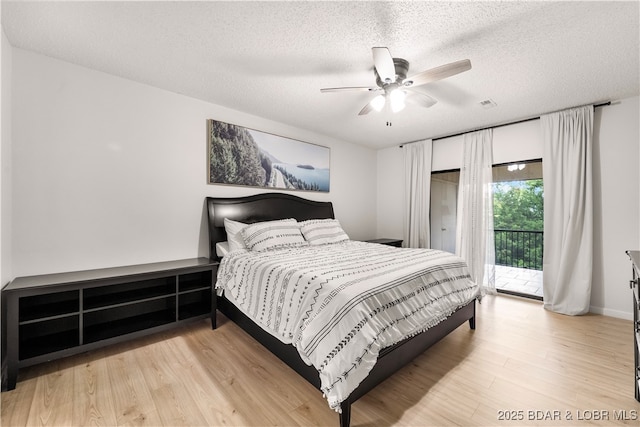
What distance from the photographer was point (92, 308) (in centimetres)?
205

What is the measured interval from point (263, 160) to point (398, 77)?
203 centimetres

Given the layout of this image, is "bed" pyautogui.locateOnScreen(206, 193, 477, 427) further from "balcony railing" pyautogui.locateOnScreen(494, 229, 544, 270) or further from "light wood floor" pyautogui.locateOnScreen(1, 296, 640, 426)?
"balcony railing" pyautogui.locateOnScreen(494, 229, 544, 270)

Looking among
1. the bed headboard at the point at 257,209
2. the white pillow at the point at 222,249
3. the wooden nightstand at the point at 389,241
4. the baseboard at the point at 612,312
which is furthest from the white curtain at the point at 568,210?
the white pillow at the point at 222,249

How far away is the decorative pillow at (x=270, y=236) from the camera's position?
9.49ft

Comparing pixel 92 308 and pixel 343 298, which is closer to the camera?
pixel 343 298

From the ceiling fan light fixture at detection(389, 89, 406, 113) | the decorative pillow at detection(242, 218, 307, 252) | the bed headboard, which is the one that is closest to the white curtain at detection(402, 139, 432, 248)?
the bed headboard

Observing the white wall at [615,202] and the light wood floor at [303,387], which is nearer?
the light wood floor at [303,387]

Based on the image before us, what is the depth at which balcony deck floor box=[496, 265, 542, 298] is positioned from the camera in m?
3.88

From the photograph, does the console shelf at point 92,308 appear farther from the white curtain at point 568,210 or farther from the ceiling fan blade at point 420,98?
the white curtain at point 568,210

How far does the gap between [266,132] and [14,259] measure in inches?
107

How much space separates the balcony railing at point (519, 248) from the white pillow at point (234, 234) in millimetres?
4037

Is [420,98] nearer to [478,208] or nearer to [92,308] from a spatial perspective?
[478,208]

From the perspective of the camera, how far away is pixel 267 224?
3092mm

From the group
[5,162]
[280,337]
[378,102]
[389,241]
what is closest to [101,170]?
[5,162]
